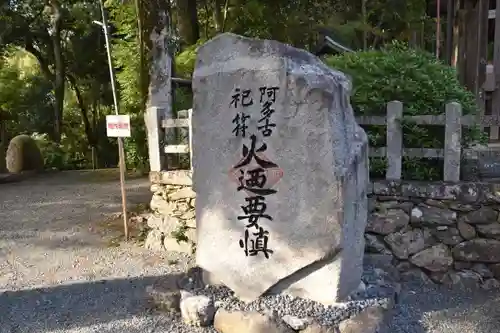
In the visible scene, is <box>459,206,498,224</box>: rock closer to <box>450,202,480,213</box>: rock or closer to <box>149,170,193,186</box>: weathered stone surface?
<box>450,202,480,213</box>: rock

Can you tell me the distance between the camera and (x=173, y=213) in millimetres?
6273

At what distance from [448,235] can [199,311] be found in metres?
2.63

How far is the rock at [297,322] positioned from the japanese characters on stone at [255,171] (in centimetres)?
50

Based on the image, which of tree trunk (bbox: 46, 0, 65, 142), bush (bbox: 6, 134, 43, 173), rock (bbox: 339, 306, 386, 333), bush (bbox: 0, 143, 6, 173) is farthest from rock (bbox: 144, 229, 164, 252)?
tree trunk (bbox: 46, 0, 65, 142)

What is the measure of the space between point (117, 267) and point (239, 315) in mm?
2522

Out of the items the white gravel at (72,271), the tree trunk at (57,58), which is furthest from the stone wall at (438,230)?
the tree trunk at (57,58)

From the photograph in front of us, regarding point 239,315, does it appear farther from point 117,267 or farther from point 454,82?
point 454,82

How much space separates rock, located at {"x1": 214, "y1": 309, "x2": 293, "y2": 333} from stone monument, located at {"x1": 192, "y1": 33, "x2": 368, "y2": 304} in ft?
0.76

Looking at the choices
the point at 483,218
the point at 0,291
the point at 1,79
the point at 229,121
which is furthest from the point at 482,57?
the point at 1,79

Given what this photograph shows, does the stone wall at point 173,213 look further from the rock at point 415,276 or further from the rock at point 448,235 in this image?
the rock at point 448,235

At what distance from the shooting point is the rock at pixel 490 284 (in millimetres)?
4949

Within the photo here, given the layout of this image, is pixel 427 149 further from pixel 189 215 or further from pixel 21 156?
pixel 21 156

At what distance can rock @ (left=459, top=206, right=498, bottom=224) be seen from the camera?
4.85 m

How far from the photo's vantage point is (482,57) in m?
→ 8.71
